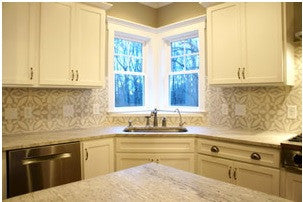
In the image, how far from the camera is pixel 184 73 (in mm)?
3662

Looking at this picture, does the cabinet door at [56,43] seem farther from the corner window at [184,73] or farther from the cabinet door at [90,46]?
the corner window at [184,73]

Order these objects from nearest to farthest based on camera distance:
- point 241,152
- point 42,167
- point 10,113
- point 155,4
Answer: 1. point 42,167
2. point 241,152
3. point 10,113
4. point 155,4

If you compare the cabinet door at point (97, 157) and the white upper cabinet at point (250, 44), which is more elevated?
the white upper cabinet at point (250, 44)

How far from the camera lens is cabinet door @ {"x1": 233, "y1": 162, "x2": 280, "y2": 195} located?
2.06 m

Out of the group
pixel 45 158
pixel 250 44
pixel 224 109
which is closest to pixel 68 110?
pixel 45 158

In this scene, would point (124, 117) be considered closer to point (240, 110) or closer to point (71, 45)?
point (71, 45)

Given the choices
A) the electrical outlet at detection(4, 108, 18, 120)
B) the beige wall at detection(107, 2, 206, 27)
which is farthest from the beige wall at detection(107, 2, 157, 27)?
the electrical outlet at detection(4, 108, 18, 120)

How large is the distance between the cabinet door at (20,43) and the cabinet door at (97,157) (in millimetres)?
814

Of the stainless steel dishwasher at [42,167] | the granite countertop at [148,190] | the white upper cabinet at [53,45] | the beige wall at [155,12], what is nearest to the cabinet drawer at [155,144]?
the stainless steel dishwasher at [42,167]

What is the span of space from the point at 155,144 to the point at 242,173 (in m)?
0.87

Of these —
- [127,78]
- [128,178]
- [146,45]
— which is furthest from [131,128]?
[128,178]

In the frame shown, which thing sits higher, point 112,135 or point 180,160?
point 112,135

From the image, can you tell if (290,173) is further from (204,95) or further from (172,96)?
(172,96)

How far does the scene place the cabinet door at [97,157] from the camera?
8.11 ft
